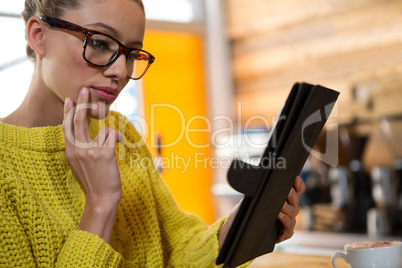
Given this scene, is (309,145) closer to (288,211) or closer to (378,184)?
(288,211)

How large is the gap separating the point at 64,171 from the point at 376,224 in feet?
5.50

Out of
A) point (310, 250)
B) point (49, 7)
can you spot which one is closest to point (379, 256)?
point (49, 7)

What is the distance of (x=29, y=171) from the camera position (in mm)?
1077

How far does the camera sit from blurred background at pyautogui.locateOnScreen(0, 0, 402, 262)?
2.60 meters

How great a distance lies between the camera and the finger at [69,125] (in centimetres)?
102

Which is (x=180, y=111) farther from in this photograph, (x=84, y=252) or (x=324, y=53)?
(x=84, y=252)

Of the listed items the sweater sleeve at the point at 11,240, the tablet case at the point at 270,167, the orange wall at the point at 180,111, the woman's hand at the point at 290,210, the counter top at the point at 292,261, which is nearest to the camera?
the tablet case at the point at 270,167

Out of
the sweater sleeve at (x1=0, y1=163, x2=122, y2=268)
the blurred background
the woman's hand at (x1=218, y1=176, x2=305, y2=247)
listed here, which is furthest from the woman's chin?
the blurred background

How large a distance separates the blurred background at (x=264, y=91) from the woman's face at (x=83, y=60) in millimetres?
1666

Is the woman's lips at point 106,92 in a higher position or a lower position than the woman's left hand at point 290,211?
higher

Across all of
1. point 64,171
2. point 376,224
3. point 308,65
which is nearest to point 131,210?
point 64,171

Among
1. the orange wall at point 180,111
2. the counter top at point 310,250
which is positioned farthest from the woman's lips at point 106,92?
the orange wall at point 180,111

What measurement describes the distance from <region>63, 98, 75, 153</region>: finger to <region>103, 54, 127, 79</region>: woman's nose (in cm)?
11

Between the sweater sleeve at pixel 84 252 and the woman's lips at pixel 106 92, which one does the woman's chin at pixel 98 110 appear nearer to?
the woman's lips at pixel 106 92
